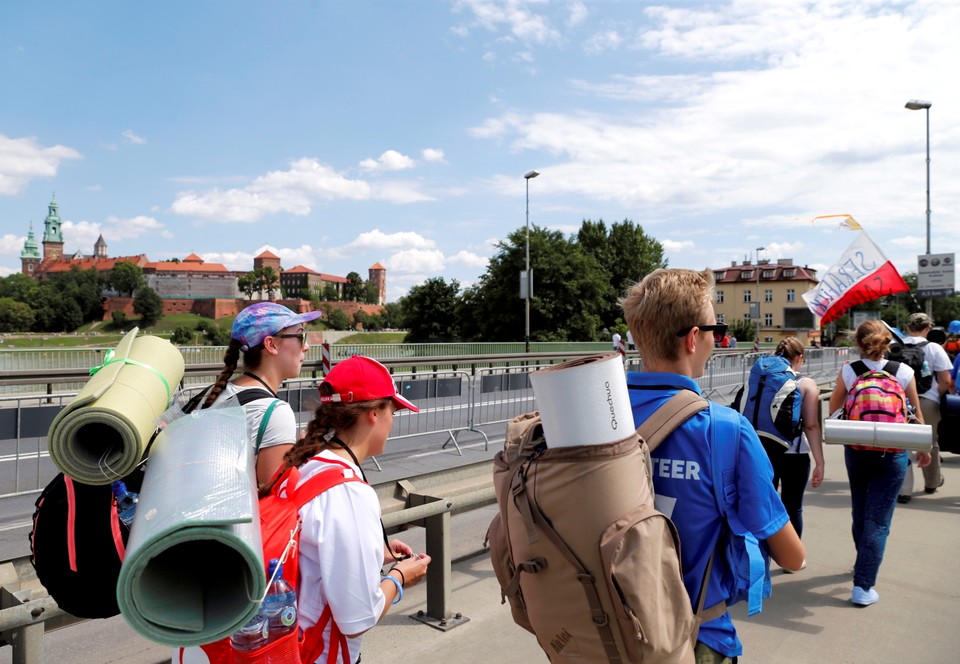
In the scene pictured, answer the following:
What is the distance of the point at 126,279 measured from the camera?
14288cm

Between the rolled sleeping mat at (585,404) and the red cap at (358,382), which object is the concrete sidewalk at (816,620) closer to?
the red cap at (358,382)

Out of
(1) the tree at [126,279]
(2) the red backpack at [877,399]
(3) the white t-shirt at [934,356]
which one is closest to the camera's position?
(2) the red backpack at [877,399]

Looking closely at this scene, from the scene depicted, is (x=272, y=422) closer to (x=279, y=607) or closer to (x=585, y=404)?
(x=279, y=607)

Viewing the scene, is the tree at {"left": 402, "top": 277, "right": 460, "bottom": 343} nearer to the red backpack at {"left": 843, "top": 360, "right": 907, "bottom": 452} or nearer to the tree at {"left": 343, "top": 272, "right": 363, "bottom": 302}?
the red backpack at {"left": 843, "top": 360, "right": 907, "bottom": 452}

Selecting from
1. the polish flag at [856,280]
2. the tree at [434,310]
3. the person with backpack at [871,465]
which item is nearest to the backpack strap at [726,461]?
the person with backpack at [871,465]

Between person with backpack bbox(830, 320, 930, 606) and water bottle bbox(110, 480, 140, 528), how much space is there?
4.34 metres

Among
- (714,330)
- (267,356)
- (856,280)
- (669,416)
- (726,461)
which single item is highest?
(856,280)

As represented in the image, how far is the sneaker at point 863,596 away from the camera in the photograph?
4.91 m

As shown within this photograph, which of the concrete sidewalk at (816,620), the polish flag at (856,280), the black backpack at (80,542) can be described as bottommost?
the concrete sidewalk at (816,620)

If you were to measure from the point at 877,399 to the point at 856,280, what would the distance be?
656 cm

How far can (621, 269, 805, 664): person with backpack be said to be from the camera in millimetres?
1983

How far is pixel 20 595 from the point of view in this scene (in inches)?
94.7

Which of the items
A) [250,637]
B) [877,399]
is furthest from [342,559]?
[877,399]

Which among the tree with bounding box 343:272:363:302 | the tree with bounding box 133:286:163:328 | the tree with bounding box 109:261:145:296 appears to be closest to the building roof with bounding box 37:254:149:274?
the tree with bounding box 109:261:145:296
